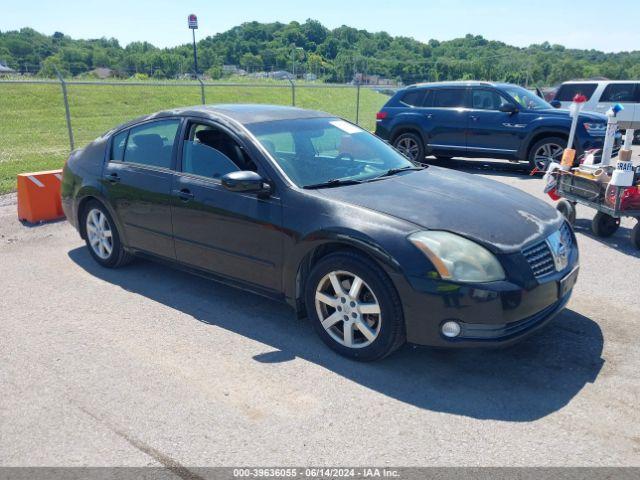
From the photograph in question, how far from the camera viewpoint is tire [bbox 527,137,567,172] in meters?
10.9

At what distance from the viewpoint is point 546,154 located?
1102 centimetres

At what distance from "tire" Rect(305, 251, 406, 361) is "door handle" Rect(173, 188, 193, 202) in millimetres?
1368

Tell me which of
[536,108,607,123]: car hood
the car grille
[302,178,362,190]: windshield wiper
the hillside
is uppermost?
the hillside

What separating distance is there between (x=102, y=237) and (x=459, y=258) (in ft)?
12.3

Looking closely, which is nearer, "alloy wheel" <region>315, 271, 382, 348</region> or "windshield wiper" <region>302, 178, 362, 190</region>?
"alloy wheel" <region>315, 271, 382, 348</region>

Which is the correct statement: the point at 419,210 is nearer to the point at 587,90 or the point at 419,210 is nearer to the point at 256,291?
the point at 256,291

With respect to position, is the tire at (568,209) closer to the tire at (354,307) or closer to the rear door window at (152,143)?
the tire at (354,307)

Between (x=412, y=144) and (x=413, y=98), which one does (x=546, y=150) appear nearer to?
A: (x=412, y=144)

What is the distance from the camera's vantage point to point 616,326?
4.30 meters

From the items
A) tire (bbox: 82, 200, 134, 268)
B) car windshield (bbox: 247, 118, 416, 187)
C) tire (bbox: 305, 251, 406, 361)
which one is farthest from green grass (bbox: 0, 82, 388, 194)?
tire (bbox: 305, 251, 406, 361)

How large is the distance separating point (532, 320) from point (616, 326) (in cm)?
118

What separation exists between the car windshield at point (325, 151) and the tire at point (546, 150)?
22.4 feet

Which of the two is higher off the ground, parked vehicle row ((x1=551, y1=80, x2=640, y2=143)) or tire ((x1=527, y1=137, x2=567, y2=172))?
parked vehicle row ((x1=551, y1=80, x2=640, y2=143))

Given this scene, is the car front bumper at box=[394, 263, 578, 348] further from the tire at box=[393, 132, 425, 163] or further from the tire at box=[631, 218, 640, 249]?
the tire at box=[393, 132, 425, 163]
